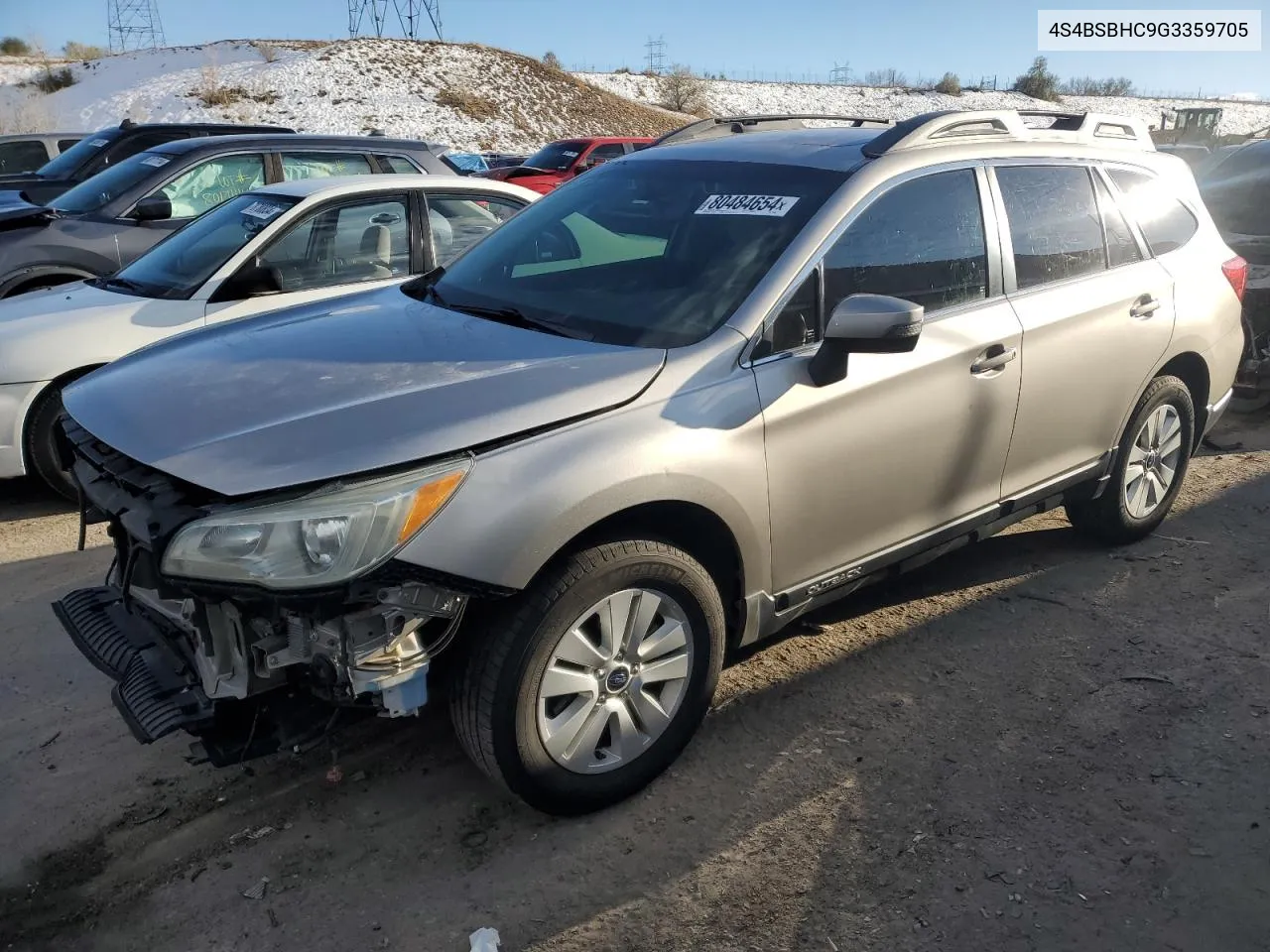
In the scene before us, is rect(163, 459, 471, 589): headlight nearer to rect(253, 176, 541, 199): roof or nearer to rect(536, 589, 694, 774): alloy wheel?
rect(536, 589, 694, 774): alloy wheel

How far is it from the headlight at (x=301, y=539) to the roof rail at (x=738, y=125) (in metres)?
2.36

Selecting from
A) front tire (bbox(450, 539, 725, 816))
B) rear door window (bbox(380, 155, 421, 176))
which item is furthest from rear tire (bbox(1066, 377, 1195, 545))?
rear door window (bbox(380, 155, 421, 176))

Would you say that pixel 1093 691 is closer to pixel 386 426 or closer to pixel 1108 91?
pixel 386 426

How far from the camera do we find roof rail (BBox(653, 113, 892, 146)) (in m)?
4.21

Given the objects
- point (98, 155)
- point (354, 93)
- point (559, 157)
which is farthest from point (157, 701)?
point (354, 93)

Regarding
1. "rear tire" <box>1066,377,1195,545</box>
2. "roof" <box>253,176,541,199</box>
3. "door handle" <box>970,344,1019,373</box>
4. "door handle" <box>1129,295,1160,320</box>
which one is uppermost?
"roof" <box>253,176,541,199</box>

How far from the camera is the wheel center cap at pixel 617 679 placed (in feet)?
9.18

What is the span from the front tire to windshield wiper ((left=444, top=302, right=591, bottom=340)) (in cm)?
76

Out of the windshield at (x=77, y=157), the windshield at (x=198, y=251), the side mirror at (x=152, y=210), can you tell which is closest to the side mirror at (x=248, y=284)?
the windshield at (x=198, y=251)

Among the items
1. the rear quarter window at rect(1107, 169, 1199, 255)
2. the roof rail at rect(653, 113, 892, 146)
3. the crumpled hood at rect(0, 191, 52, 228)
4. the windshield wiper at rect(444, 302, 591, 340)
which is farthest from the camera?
the crumpled hood at rect(0, 191, 52, 228)

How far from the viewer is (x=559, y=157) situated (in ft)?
58.1

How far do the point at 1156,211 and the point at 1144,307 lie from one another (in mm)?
548

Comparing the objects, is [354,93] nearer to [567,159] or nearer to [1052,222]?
[567,159]

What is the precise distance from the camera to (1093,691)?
3.58m
